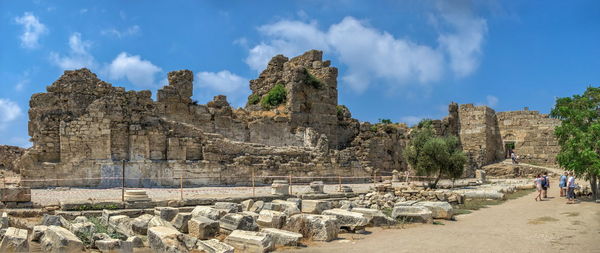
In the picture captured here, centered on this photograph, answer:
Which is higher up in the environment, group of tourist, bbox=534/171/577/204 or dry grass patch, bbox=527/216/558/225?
group of tourist, bbox=534/171/577/204

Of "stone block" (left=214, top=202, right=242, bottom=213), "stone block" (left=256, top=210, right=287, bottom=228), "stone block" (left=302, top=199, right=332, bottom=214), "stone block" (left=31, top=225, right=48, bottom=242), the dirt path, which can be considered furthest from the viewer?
"stone block" (left=302, top=199, right=332, bottom=214)

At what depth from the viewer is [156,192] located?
1588 centimetres

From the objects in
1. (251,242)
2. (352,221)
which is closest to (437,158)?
(352,221)

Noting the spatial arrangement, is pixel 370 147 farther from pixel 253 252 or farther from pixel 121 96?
pixel 253 252

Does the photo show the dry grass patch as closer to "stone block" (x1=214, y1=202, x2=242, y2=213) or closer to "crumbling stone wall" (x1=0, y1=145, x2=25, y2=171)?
"stone block" (x1=214, y1=202, x2=242, y2=213)

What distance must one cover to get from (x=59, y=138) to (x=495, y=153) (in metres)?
31.6

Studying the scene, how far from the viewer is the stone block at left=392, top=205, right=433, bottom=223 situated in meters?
13.0

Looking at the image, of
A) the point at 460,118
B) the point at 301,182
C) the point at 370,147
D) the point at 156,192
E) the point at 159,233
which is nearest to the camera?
the point at 159,233

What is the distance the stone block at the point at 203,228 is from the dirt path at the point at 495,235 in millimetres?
2119

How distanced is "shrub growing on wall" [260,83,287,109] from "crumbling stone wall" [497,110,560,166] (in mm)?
19994

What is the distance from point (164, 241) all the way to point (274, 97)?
20938 mm

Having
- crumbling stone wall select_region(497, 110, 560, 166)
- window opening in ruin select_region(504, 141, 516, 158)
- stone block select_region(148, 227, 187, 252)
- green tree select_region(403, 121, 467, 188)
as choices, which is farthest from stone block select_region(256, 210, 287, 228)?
window opening in ruin select_region(504, 141, 516, 158)

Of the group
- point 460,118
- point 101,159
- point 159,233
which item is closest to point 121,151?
point 101,159

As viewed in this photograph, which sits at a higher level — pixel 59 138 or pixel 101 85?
pixel 101 85
